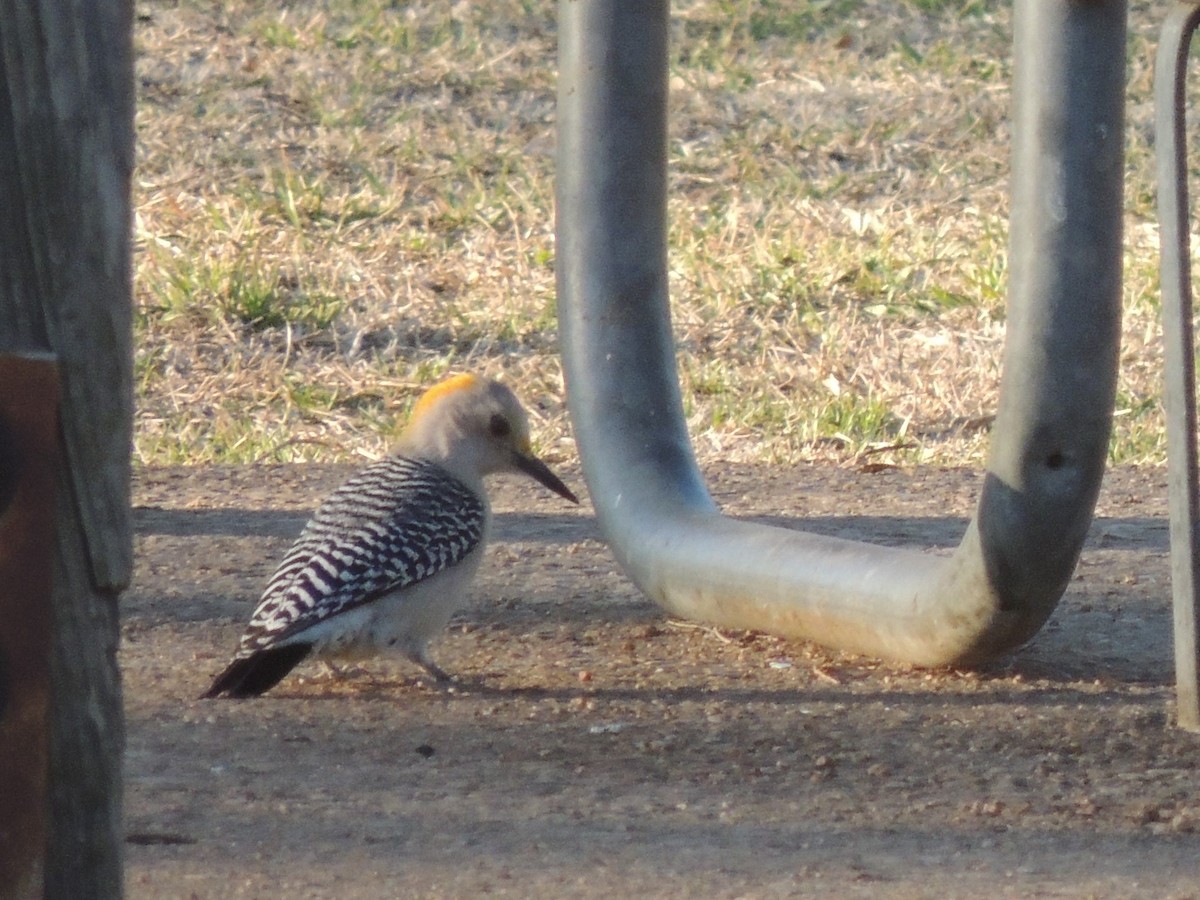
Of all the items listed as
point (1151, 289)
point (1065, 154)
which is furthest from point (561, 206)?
point (1151, 289)

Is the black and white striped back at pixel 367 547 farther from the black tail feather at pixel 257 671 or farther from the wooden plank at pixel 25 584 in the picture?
the wooden plank at pixel 25 584

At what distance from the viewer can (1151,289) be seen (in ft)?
28.4

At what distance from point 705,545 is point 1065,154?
1.34m

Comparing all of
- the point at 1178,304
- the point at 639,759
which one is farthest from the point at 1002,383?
the point at 639,759

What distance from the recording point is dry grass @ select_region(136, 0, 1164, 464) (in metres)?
7.66

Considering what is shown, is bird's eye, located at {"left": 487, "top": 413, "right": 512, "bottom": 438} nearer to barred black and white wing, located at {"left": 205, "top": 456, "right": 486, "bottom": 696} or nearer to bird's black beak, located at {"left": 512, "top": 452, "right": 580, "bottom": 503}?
bird's black beak, located at {"left": 512, "top": 452, "right": 580, "bottom": 503}

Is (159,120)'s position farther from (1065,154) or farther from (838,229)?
(1065,154)

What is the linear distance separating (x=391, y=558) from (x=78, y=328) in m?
2.51

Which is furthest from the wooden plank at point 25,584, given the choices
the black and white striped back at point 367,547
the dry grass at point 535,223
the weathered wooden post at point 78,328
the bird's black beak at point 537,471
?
the dry grass at point 535,223

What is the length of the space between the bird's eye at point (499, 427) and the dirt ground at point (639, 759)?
0.40 metres

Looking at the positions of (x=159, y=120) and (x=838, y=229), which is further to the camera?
(x=159, y=120)

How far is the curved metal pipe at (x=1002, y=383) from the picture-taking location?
136 inches

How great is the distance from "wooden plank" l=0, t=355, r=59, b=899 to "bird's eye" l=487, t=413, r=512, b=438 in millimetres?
3160

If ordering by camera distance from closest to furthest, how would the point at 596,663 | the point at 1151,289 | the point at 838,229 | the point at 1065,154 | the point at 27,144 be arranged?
the point at 27,144 < the point at 1065,154 < the point at 596,663 < the point at 1151,289 < the point at 838,229
